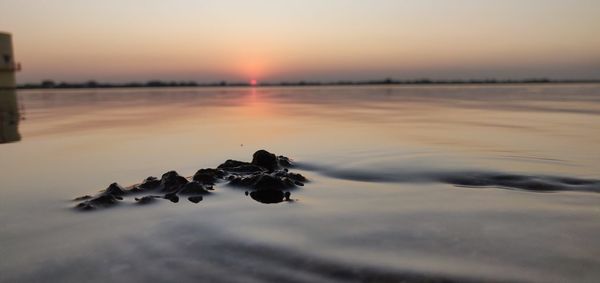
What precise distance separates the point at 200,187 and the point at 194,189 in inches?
3.3

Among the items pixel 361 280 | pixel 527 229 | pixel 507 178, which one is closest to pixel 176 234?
pixel 361 280

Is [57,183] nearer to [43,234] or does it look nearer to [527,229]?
[43,234]

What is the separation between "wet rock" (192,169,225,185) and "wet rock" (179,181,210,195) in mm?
395

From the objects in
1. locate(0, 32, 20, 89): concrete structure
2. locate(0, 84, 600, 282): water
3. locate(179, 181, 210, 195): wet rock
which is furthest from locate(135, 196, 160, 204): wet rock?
locate(0, 32, 20, 89): concrete structure

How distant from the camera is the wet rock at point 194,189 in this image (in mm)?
5867

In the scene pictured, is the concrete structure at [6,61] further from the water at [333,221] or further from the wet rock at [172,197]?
the wet rock at [172,197]

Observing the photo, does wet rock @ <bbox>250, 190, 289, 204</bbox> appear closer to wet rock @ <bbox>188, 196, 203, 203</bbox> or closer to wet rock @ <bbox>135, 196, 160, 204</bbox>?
wet rock @ <bbox>188, 196, 203, 203</bbox>

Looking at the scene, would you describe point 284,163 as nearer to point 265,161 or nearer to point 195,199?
point 265,161

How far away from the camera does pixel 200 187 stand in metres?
5.96

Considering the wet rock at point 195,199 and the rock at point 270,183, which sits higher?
the rock at point 270,183

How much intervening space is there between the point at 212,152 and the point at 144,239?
5629 millimetres

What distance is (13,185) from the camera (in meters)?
6.44

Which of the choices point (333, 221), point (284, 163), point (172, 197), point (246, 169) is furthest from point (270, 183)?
point (333, 221)

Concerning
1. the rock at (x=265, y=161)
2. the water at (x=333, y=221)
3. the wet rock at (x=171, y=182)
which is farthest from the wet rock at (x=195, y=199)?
the rock at (x=265, y=161)
